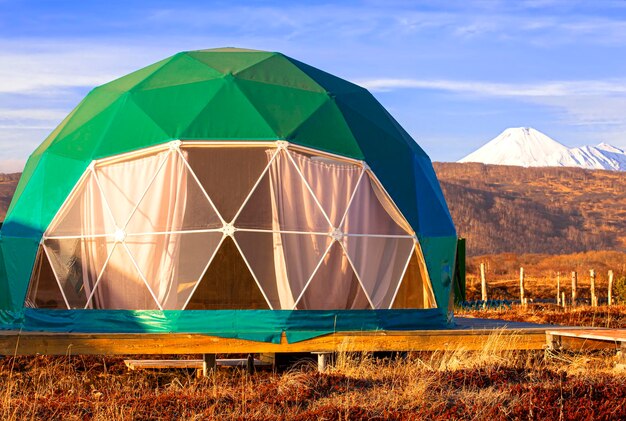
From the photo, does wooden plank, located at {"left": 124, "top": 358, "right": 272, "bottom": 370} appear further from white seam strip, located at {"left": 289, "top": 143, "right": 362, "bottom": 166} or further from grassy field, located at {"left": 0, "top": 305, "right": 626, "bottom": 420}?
white seam strip, located at {"left": 289, "top": 143, "right": 362, "bottom": 166}

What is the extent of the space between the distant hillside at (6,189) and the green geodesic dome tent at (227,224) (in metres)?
73.4

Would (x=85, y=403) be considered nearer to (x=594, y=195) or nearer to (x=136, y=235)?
(x=136, y=235)

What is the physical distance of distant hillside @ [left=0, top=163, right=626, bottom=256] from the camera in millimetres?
105562

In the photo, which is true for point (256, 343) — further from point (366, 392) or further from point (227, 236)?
point (366, 392)

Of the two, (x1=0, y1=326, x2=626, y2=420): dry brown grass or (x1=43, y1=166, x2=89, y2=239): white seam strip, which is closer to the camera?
(x1=0, y1=326, x2=626, y2=420): dry brown grass

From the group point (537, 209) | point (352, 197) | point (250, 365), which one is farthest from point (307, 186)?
point (537, 209)

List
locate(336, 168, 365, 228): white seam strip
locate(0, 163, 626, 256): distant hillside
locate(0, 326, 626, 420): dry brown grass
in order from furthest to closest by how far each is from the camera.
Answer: locate(0, 163, 626, 256): distant hillside < locate(336, 168, 365, 228): white seam strip < locate(0, 326, 626, 420): dry brown grass

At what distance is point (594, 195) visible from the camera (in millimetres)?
126250

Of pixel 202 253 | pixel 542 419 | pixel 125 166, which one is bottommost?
pixel 542 419

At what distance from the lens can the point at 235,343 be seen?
541 inches

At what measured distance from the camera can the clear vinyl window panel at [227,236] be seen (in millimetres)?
14484

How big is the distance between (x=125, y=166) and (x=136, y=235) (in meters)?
1.16

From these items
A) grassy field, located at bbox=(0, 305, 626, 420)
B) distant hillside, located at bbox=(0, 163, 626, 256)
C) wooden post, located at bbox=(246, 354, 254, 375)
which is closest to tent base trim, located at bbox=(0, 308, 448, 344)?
grassy field, located at bbox=(0, 305, 626, 420)

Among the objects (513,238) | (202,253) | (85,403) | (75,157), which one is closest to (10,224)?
(75,157)
